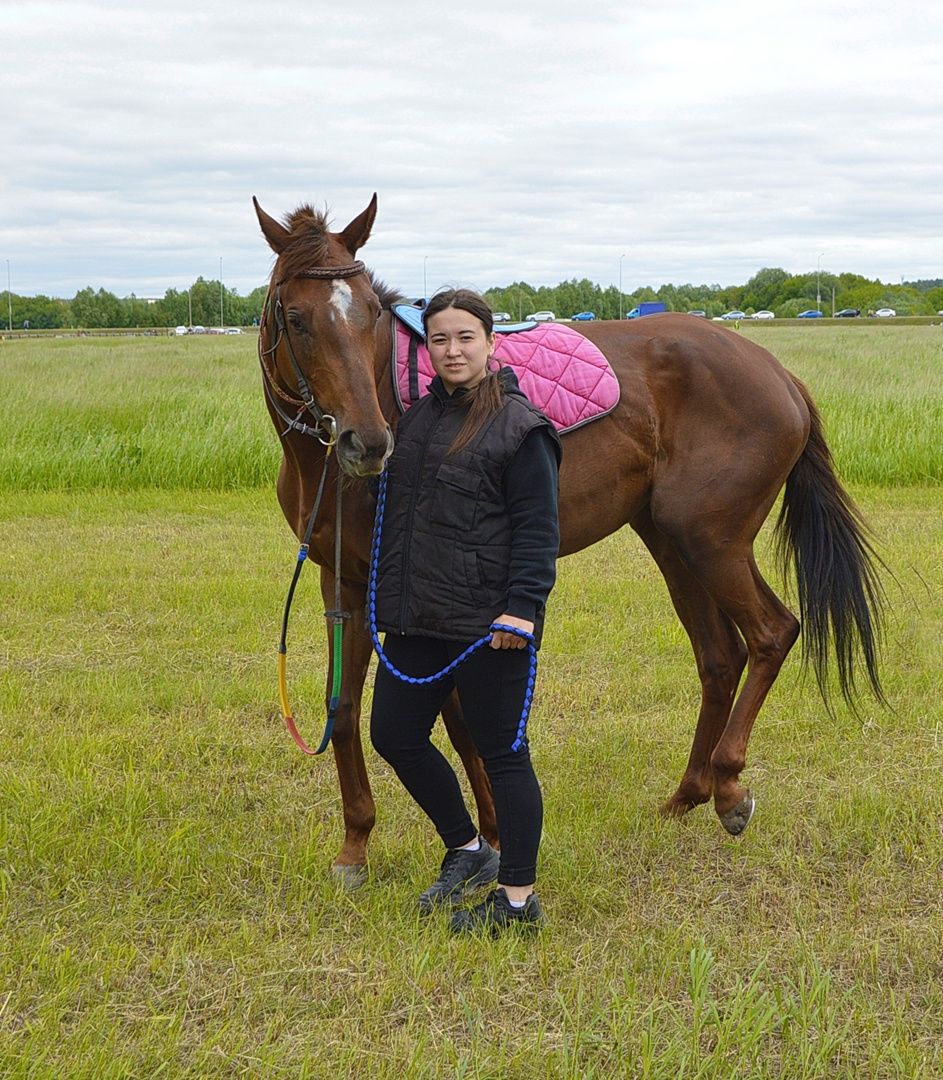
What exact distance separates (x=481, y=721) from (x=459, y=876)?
76cm

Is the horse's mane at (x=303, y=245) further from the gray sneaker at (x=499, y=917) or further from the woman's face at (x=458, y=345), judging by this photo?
the gray sneaker at (x=499, y=917)

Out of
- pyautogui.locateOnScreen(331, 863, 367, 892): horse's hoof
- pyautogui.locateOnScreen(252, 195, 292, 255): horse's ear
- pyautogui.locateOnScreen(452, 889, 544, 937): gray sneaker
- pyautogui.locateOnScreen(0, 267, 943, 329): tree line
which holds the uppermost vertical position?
pyautogui.locateOnScreen(0, 267, 943, 329): tree line

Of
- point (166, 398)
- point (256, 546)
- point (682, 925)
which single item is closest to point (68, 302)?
point (166, 398)

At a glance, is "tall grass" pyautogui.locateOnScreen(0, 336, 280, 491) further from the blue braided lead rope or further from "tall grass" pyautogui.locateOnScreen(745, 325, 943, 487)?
the blue braided lead rope

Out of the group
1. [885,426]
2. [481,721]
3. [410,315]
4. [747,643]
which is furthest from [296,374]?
[885,426]

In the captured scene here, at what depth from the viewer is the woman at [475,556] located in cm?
311

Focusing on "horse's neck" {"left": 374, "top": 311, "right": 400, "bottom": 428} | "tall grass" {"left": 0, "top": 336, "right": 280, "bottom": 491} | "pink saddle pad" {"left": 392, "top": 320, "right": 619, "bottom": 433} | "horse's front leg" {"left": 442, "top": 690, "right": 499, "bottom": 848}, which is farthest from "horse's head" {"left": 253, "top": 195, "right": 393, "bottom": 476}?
"tall grass" {"left": 0, "top": 336, "right": 280, "bottom": 491}

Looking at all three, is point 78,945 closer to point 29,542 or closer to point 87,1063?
point 87,1063

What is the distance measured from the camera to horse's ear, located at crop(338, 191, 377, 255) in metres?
3.46

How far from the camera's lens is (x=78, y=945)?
331cm

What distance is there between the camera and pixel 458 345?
314 cm

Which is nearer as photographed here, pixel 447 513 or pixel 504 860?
pixel 447 513

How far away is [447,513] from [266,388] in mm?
877

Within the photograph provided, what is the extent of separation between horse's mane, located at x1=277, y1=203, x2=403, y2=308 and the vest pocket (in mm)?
755
